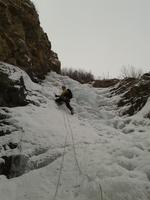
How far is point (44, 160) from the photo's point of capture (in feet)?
13.5

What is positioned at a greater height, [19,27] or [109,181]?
[19,27]

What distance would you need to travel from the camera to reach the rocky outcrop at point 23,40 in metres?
7.69

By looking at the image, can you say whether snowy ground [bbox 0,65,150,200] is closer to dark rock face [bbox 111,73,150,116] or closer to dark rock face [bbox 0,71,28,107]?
dark rock face [bbox 0,71,28,107]

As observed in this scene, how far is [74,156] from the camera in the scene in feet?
14.3

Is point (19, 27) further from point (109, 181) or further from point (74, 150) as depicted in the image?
point (109, 181)

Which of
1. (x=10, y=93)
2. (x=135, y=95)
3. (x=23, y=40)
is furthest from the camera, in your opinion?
(x=23, y=40)

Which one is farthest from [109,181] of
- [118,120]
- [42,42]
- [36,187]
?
[42,42]

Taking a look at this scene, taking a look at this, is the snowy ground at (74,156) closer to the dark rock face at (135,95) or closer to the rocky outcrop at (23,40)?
the dark rock face at (135,95)

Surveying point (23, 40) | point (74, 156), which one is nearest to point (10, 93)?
point (74, 156)

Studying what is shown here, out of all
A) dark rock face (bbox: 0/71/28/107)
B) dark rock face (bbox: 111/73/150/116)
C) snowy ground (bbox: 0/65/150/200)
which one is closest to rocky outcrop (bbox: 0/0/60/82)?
snowy ground (bbox: 0/65/150/200)

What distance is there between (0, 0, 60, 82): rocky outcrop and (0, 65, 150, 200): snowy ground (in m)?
1.09

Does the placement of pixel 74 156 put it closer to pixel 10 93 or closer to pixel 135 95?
pixel 10 93

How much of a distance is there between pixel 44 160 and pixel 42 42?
851 cm

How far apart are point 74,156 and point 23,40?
6.18 metres
